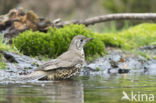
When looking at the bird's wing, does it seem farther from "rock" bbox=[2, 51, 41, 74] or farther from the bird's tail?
"rock" bbox=[2, 51, 41, 74]

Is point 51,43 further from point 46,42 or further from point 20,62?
point 20,62

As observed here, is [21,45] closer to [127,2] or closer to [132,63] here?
[132,63]

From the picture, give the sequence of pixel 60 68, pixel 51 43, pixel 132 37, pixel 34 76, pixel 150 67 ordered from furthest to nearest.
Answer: pixel 132 37 < pixel 150 67 < pixel 51 43 < pixel 60 68 < pixel 34 76

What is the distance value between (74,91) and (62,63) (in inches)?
74.6

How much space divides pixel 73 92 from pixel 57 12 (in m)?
20.3

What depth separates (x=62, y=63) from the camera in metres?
8.30

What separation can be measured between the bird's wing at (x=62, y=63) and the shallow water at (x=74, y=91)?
0.41 meters

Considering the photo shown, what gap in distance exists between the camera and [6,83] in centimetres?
740

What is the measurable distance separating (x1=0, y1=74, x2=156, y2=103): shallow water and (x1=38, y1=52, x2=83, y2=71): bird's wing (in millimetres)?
412

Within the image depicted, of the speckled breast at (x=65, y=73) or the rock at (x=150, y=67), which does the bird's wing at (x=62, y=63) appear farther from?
the rock at (x=150, y=67)

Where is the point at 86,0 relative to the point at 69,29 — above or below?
above

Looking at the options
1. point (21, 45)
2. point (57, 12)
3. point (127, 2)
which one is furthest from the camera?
point (57, 12)

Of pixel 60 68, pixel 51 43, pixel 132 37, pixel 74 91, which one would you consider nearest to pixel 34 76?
pixel 60 68

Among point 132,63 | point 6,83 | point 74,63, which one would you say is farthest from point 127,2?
point 6,83
